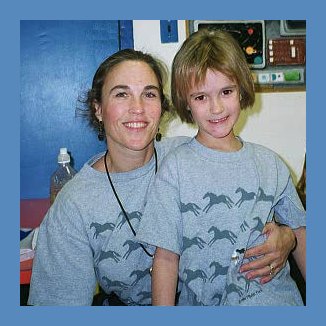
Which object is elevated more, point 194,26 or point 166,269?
point 194,26

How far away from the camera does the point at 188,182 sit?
890mm

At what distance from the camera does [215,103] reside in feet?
2.91

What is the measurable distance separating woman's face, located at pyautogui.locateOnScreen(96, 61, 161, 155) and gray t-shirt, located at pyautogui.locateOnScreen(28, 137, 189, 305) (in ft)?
0.37

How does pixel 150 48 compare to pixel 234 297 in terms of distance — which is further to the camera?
pixel 150 48

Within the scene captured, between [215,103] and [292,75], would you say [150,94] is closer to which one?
[215,103]

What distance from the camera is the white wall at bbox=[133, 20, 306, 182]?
44.6 inches

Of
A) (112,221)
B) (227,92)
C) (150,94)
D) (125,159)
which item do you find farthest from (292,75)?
(112,221)

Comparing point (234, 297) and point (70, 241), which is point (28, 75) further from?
point (234, 297)

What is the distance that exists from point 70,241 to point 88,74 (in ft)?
1.62

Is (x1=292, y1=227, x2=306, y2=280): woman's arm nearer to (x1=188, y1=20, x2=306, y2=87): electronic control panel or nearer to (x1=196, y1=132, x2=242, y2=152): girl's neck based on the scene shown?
(x1=196, y1=132, x2=242, y2=152): girl's neck

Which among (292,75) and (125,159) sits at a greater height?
(292,75)

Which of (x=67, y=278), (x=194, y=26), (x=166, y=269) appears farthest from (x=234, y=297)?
(x=194, y=26)

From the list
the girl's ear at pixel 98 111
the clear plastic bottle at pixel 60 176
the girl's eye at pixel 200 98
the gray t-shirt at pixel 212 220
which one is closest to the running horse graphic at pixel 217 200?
the gray t-shirt at pixel 212 220

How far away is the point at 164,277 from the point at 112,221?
7.4 inches
